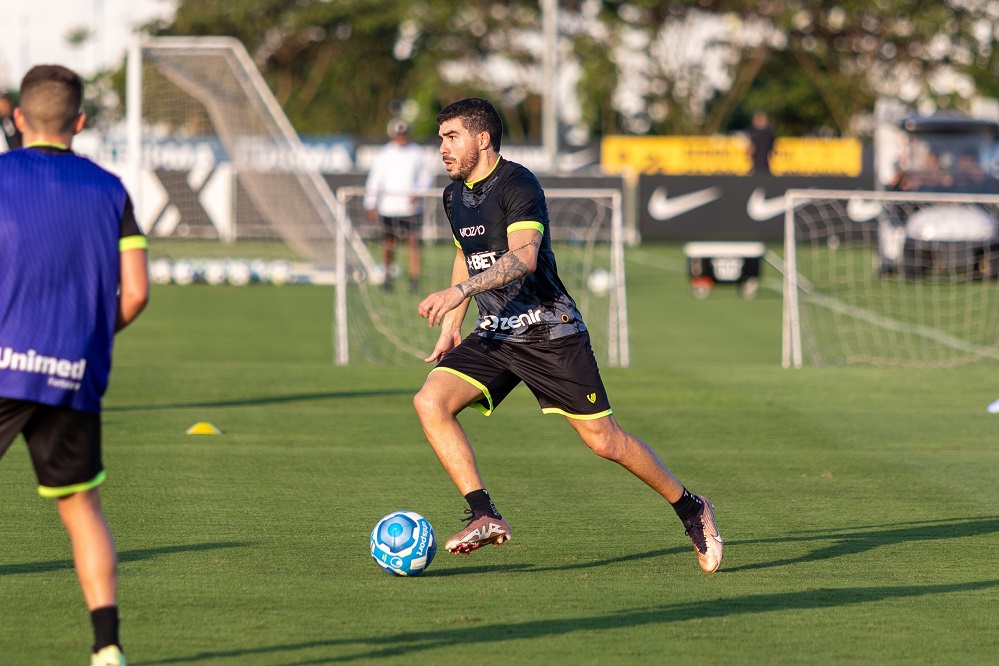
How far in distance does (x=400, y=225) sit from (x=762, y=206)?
1491 centimetres

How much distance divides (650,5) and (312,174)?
2665cm

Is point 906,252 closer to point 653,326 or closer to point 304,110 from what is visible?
point 653,326

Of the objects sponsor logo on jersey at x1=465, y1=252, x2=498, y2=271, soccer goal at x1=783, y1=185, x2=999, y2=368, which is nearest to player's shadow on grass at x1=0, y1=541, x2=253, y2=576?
sponsor logo on jersey at x1=465, y1=252, x2=498, y2=271

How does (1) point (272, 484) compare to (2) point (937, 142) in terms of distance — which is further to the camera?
(2) point (937, 142)

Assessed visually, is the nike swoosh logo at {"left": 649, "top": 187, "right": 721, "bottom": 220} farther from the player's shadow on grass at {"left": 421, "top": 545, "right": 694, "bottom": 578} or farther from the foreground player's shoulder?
the foreground player's shoulder

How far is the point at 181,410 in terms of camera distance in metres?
11.4

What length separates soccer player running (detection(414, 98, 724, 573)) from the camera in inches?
263

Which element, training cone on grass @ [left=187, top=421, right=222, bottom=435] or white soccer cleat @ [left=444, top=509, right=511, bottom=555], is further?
training cone on grass @ [left=187, top=421, right=222, bottom=435]

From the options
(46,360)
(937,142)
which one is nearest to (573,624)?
(46,360)

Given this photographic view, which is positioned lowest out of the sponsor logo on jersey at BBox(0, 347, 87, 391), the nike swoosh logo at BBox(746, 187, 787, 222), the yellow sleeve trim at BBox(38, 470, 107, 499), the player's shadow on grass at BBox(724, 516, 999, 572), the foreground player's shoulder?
the player's shadow on grass at BBox(724, 516, 999, 572)

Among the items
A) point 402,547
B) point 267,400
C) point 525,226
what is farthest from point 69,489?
point 267,400

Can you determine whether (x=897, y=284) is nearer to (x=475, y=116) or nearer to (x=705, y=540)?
(x=705, y=540)

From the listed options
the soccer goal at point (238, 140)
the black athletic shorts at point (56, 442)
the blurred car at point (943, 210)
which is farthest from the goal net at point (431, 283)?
the black athletic shorts at point (56, 442)

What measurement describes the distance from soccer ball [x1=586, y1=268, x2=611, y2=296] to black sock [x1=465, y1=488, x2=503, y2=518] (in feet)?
46.4
